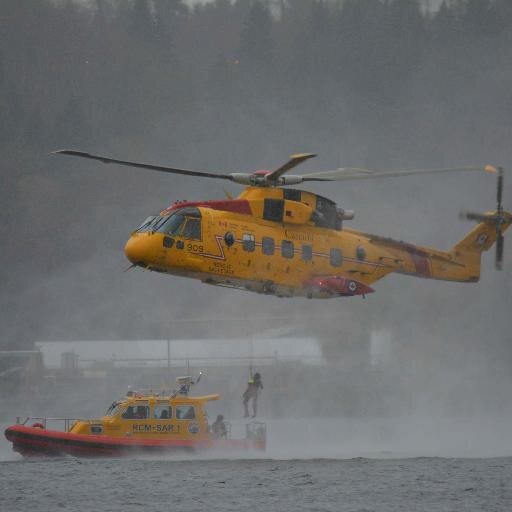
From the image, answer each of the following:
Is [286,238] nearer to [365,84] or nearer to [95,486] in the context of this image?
[95,486]

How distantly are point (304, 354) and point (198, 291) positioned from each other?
53.0ft

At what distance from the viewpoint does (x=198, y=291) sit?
82250 millimetres

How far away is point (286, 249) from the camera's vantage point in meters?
36.1

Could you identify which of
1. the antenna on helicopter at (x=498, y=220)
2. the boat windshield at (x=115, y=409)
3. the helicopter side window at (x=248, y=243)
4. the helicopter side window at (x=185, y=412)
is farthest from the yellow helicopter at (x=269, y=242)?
the boat windshield at (x=115, y=409)

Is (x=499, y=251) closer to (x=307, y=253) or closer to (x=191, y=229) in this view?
(x=307, y=253)

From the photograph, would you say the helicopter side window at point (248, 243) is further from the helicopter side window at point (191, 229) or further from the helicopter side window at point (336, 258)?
the helicopter side window at point (336, 258)

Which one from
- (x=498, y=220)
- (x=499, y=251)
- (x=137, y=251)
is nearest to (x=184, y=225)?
(x=137, y=251)

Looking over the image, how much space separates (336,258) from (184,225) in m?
4.82

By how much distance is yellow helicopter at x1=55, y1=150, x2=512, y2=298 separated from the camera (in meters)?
34.9

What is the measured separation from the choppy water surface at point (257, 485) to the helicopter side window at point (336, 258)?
629cm

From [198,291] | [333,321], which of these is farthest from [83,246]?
[333,321]

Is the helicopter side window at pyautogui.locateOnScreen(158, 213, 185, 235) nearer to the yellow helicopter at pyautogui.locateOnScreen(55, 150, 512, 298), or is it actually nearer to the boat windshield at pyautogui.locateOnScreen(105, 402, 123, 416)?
the yellow helicopter at pyautogui.locateOnScreen(55, 150, 512, 298)

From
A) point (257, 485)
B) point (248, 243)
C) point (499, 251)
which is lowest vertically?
point (257, 485)

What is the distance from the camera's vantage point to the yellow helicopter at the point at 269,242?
34906 millimetres
